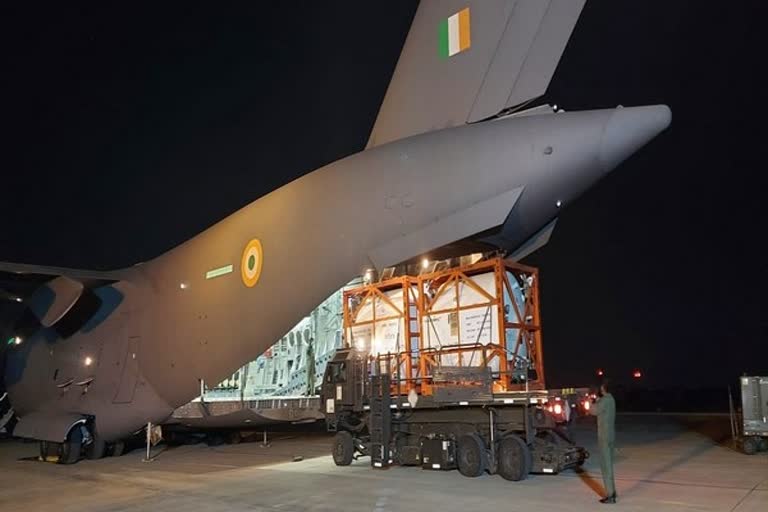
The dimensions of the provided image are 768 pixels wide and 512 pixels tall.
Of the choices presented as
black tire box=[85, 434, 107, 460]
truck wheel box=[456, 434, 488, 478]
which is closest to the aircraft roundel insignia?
truck wheel box=[456, 434, 488, 478]

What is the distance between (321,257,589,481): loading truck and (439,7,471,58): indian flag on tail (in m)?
4.15

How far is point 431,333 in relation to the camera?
13.7 metres

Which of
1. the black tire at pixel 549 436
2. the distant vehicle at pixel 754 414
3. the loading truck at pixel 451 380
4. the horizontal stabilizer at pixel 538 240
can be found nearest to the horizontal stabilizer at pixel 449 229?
the horizontal stabilizer at pixel 538 240

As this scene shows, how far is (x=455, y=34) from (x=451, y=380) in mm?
6048

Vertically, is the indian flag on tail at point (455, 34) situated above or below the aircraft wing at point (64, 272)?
above

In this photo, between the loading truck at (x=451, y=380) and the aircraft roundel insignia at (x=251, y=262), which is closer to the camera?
the loading truck at (x=451, y=380)

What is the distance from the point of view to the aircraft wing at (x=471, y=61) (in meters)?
9.09

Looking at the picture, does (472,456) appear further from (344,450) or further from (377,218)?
(377,218)

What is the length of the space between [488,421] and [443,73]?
19.6 feet

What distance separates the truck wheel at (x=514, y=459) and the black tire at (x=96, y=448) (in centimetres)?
983

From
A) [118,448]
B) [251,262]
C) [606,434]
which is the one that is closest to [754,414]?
[606,434]

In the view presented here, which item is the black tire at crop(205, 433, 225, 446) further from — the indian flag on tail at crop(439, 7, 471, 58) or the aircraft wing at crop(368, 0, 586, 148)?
the indian flag on tail at crop(439, 7, 471, 58)

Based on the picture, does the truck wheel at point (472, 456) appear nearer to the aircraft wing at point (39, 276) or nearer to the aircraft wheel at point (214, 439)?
the aircraft wing at point (39, 276)

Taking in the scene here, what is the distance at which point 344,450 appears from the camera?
13398 mm
